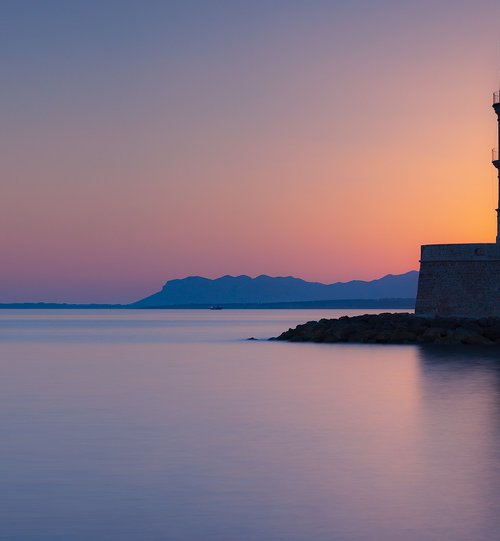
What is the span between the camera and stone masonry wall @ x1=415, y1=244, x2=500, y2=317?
3747 centimetres

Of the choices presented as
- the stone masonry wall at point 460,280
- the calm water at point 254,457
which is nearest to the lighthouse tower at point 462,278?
the stone masonry wall at point 460,280

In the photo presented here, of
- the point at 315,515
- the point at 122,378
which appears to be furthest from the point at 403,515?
the point at 122,378

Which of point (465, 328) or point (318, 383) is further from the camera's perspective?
point (465, 328)

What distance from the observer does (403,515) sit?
9047 mm

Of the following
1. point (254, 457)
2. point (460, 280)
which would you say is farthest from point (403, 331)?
point (254, 457)

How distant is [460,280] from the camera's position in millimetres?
38062

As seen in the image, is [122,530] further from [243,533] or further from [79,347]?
[79,347]

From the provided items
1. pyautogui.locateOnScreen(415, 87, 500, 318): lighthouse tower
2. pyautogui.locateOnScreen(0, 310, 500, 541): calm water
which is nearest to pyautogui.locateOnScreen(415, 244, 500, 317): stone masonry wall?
pyautogui.locateOnScreen(415, 87, 500, 318): lighthouse tower

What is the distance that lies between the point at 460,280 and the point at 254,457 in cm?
2671

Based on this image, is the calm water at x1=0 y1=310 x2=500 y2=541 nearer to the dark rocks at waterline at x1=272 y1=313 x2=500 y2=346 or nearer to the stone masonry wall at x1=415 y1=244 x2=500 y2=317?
the dark rocks at waterline at x1=272 y1=313 x2=500 y2=346

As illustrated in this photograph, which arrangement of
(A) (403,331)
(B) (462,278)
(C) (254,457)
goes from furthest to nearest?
(A) (403,331) → (B) (462,278) → (C) (254,457)

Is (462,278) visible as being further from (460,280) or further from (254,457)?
(254,457)

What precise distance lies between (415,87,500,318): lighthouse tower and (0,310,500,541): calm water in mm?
9935

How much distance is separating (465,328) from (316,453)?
25.3 m
